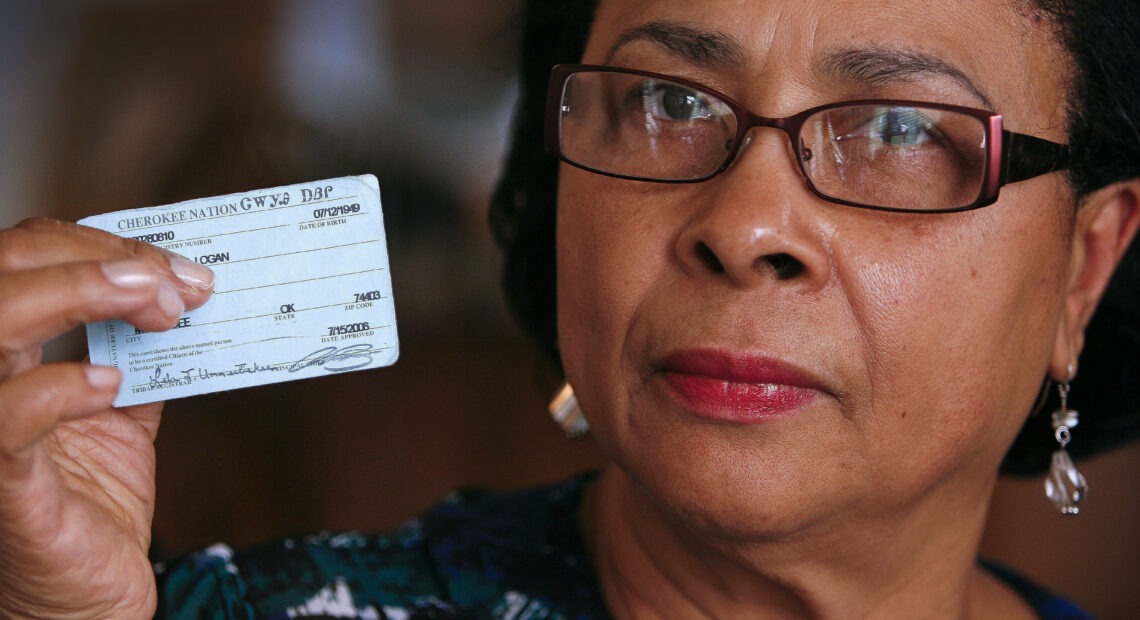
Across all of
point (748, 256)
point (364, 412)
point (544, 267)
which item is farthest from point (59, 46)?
point (748, 256)

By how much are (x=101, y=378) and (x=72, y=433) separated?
258mm

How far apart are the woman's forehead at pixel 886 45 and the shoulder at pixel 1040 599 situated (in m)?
0.87

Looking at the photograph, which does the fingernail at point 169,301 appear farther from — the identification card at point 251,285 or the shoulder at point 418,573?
the shoulder at point 418,573

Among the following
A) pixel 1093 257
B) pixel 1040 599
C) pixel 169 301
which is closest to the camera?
pixel 169 301

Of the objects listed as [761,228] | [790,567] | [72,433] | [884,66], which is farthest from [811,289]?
[72,433]

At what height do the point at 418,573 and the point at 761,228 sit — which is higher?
the point at 761,228

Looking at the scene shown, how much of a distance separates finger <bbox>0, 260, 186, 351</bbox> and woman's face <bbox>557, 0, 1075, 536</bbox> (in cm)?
52

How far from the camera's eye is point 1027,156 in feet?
4.10

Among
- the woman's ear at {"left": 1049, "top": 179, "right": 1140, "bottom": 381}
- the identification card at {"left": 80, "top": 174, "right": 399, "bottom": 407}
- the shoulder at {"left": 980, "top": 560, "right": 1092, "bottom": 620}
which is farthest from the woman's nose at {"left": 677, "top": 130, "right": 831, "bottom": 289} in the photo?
the shoulder at {"left": 980, "top": 560, "right": 1092, "bottom": 620}

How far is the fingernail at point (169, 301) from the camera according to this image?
3.47 ft

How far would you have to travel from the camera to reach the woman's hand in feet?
3.20

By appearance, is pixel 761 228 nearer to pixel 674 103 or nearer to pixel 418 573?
pixel 674 103

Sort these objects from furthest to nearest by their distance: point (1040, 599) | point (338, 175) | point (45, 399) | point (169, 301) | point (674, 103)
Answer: point (338, 175) → point (1040, 599) → point (674, 103) → point (169, 301) → point (45, 399)

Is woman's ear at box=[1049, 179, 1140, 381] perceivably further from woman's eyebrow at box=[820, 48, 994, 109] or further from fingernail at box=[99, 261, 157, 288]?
fingernail at box=[99, 261, 157, 288]
